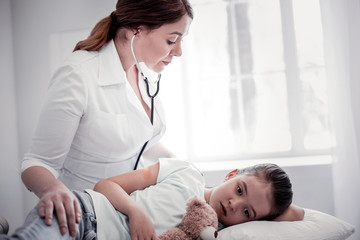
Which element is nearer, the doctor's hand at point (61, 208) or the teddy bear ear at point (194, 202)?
the doctor's hand at point (61, 208)

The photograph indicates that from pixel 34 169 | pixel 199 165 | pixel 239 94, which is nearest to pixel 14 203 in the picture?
pixel 199 165

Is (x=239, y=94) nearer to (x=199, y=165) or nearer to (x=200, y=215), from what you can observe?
(x=199, y=165)

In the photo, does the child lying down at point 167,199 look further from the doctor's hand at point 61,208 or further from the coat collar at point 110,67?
the coat collar at point 110,67

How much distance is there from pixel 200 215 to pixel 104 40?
83 centimetres

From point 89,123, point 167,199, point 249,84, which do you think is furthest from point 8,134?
point 249,84

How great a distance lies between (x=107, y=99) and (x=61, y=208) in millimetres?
562

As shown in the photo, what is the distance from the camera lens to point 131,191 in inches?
48.3

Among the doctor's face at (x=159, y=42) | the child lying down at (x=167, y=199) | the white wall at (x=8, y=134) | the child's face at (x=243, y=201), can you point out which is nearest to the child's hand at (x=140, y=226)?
the child lying down at (x=167, y=199)

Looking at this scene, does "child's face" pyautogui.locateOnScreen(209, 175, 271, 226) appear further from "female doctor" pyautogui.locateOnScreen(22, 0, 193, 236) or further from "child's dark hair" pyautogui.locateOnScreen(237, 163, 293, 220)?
"female doctor" pyautogui.locateOnScreen(22, 0, 193, 236)

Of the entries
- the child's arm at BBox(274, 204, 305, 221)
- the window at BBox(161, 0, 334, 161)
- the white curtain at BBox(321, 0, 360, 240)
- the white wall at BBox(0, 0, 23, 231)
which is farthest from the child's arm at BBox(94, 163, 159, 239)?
the white wall at BBox(0, 0, 23, 231)

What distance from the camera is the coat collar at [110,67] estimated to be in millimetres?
1309

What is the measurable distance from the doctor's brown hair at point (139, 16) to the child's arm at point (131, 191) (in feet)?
1.86

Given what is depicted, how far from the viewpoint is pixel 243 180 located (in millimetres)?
1268

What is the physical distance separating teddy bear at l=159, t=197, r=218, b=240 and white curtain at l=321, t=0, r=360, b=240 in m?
1.35
